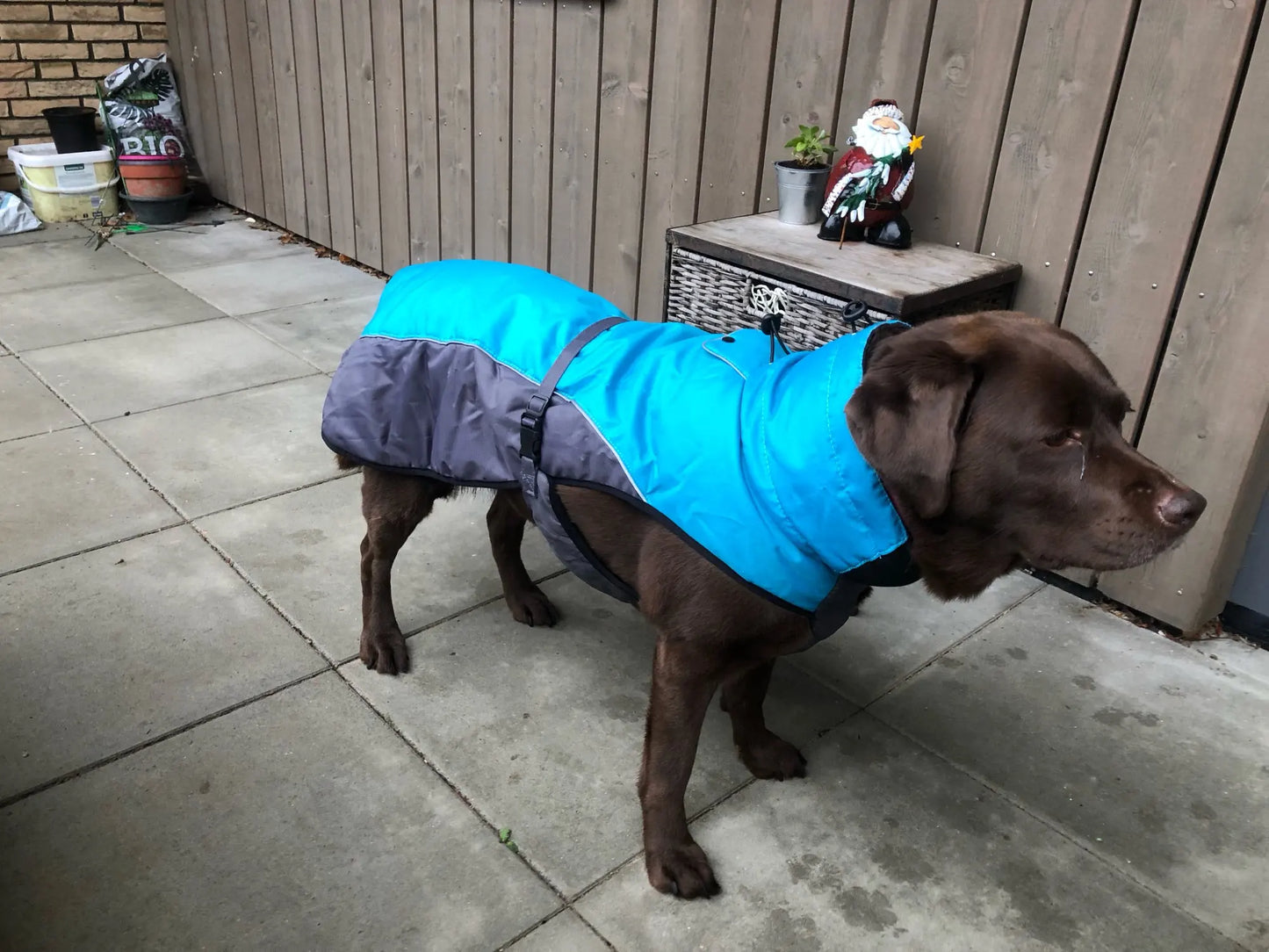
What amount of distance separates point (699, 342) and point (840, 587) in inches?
25.4

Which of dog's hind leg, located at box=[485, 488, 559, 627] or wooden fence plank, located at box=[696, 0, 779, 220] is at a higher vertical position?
wooden fence plank, located at box=[696, 0, 779, 220]

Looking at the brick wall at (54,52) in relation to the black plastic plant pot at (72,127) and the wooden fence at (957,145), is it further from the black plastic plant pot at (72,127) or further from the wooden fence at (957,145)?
the wooden fence at (957,145)

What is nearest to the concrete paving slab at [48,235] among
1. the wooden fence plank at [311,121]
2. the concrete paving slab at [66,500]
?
the wooden fence plank at [311,121]

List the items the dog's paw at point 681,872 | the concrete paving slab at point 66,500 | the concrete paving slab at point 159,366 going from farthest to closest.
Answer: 1. the concrete paving slab at point 159,366
2. the concrete paving slab at point 66,500
3. the dog's paw at point 681,872

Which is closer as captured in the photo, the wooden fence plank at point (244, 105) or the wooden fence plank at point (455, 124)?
the wooden fence plank at point (455, 124)

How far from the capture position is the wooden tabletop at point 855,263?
289 cm

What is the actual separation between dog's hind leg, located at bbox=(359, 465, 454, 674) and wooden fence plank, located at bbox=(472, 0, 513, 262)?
9.73 ft

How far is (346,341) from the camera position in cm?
521

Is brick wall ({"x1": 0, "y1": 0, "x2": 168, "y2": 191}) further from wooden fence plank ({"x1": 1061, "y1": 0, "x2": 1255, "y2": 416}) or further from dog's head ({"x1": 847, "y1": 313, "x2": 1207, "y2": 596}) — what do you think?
dog's head ({"x1": 847, "y1": 313, "x2": 1207, "y2": 596})

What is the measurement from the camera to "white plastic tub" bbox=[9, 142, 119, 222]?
6891 millimetres

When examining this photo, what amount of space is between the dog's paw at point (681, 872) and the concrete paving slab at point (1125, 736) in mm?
808

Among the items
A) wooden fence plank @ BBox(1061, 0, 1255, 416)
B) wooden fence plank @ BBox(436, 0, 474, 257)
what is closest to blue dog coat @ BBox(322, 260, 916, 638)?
wooden fence plank @ BBox(1061, 0, 1255, 416)

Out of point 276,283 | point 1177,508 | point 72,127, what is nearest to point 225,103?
point 72,127

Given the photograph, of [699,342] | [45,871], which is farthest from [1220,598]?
[45,871]
